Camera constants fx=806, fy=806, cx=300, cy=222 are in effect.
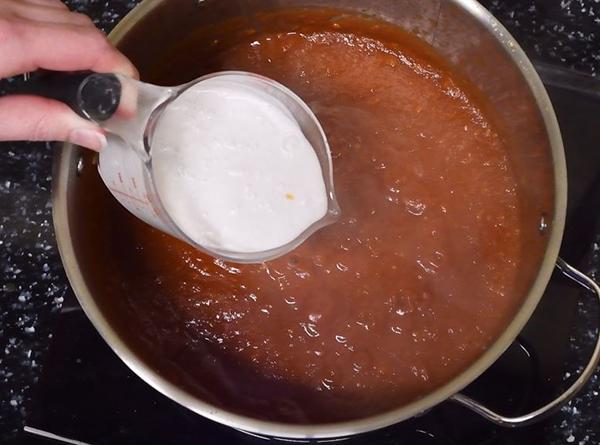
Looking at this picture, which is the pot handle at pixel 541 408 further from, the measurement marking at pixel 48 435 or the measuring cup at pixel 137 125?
the measurement marking at pixel 48 435

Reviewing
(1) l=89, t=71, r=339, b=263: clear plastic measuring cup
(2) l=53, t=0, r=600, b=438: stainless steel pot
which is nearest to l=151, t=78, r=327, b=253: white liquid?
(1) l=89, t=71, r=339, b=263: clear plastic measuring cup

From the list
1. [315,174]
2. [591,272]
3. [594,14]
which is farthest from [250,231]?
[594,14]

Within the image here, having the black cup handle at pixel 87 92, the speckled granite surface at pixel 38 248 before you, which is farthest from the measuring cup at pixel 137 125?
the speckled granite surface at pixel 38 248

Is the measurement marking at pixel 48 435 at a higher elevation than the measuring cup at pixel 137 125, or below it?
below

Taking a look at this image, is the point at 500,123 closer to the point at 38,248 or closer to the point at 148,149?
the point at 148,149

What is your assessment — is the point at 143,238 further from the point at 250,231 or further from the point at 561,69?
the point at 561,69

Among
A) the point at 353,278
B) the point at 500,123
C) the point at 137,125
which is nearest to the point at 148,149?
the point at 137,125
